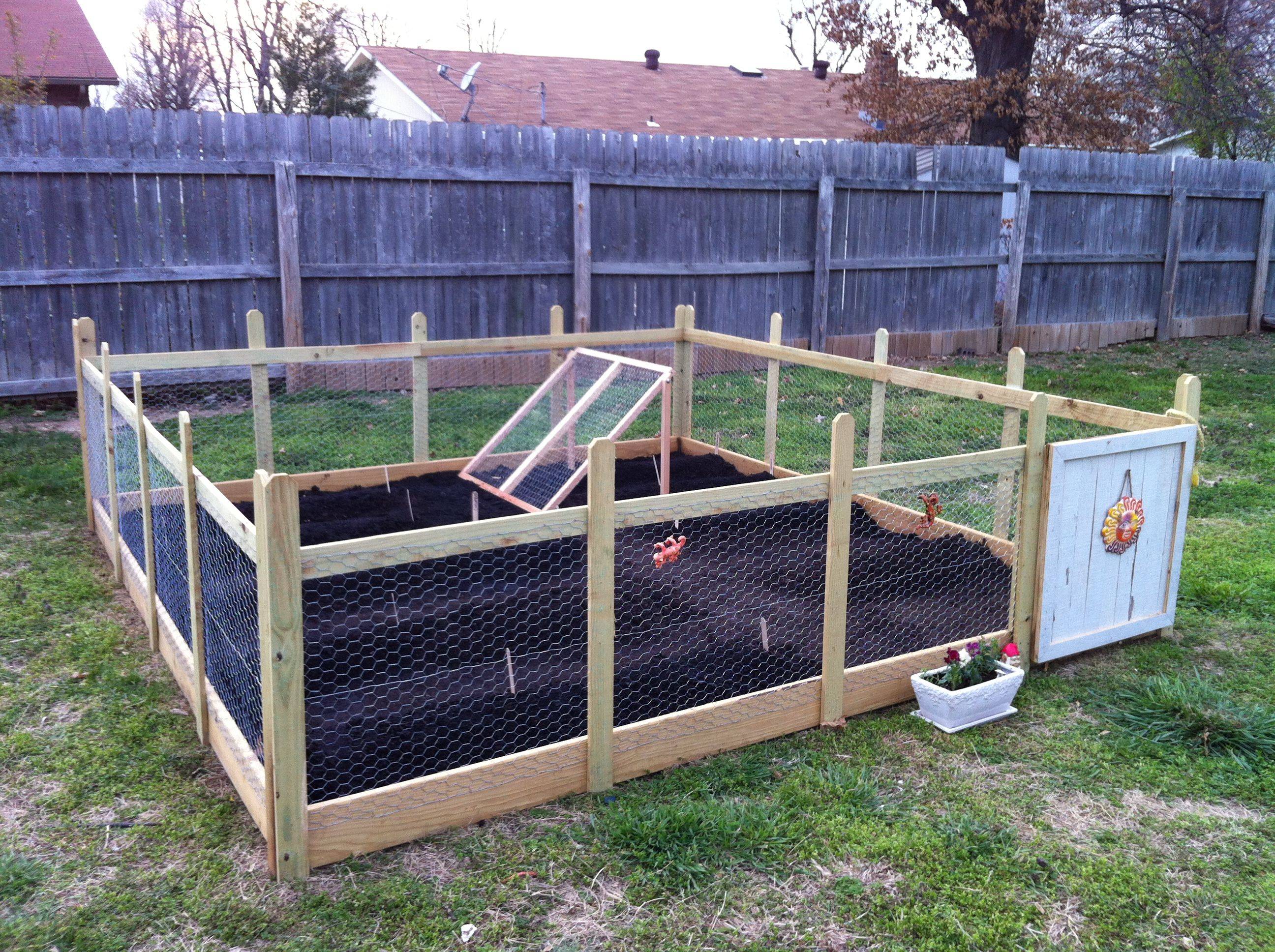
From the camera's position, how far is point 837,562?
3969 millimetres

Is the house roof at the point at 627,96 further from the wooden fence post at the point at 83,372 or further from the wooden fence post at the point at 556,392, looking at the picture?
the wooden fence post at the point at 83,372

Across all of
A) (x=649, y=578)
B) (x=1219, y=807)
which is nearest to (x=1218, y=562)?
(x=1219, y=807)

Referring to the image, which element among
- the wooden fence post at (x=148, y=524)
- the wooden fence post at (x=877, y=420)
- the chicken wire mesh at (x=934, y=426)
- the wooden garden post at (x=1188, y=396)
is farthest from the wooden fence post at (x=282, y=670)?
the chicken wire mesh at (x=934, y=426)

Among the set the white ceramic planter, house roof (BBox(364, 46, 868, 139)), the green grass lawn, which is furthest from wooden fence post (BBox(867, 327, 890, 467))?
house roof (BBox(364, 46, 868, 139))

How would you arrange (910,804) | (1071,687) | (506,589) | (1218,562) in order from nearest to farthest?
(910,804) → (1071,687) → (506,589) → (1218,562)

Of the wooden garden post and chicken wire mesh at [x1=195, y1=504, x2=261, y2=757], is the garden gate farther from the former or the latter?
chicken wire mesh at [x1=195, y1=504, x2=261, y2=757]

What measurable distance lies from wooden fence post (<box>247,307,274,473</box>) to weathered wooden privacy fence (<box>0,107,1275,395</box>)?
2.82 meters

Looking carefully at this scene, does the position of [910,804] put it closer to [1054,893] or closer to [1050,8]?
[1054,893]

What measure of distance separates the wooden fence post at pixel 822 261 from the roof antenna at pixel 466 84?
589 cm

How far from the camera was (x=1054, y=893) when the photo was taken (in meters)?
3.08

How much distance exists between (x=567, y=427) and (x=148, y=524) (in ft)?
8.68

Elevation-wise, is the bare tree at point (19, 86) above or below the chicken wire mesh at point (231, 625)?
above

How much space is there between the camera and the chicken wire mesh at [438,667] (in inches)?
145

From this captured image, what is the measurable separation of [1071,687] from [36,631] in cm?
437
